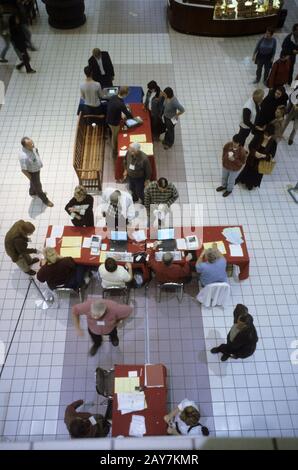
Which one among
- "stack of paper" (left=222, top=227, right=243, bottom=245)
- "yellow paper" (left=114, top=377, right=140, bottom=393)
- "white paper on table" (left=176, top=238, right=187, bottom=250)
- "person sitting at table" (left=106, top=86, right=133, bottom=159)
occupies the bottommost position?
"yellow paper" (left=114, top=377, right=140, bottom=393)

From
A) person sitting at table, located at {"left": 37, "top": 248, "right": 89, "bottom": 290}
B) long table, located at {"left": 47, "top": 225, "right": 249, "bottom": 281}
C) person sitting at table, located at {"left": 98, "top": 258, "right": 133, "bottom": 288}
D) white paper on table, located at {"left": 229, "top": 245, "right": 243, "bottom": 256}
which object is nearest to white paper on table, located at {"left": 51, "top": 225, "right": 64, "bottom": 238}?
long table, located at {"left": 47, "top": 225, "right": 249, "bottom": 281}

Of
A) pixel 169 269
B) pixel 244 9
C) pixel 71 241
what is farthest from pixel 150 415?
pixel 244 9

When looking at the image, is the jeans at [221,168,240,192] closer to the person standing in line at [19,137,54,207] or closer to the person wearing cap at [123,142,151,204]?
the person wearing cap at [123,142,151,204]

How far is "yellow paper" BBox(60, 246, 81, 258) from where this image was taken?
19.7 feet

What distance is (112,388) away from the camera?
5039mm

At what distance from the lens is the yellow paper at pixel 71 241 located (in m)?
6.12

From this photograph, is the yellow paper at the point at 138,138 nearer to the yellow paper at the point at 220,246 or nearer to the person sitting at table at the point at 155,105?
the person sitting at table at the point at 155,105

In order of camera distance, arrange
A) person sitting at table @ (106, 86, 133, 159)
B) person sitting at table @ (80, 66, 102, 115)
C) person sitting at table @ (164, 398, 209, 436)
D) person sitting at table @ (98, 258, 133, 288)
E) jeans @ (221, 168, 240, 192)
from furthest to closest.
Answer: person sitting at table @ (80, 66, 102, 115) < person sitting at table @ (106, 86, 133, 159) < jeans @ (221, 168, 240, 192) < person sitting at table @ (98, 258, 133, 288) < person sitting at table @ (164, 398, 209, 436)

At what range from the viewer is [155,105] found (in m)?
8.08

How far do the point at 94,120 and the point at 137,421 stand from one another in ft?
21.1

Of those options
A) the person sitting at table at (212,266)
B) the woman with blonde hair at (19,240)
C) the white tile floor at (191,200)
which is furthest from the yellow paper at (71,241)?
the person sitting at table at (212,266)

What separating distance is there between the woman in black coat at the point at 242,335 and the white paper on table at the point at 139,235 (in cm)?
209

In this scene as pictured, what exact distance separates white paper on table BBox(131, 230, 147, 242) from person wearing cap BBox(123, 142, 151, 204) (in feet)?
3.62

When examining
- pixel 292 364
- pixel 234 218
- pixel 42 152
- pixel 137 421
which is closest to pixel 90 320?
pixel 137 421
